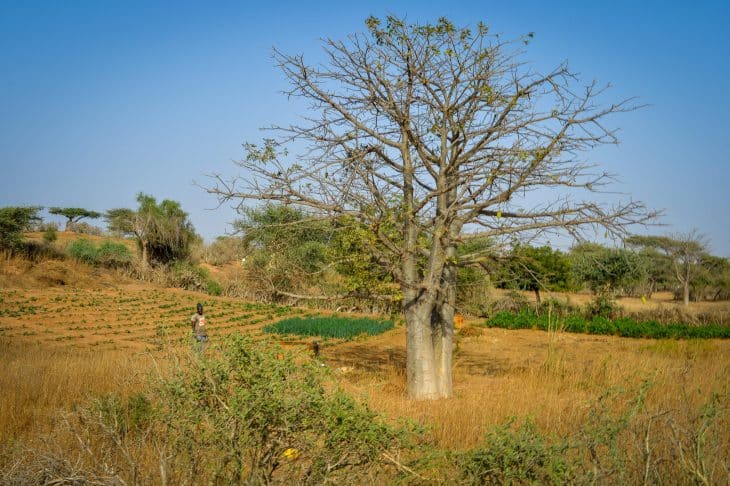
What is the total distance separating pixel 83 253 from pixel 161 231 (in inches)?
225

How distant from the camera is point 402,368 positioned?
48.2 ft

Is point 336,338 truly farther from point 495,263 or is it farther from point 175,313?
point 495,263

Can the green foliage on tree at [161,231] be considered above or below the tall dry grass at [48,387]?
above

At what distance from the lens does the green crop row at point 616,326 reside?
22.5 m

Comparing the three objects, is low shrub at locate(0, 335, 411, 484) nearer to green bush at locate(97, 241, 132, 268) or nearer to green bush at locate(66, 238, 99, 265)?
green bush at locate(66, 238, 99, 265)

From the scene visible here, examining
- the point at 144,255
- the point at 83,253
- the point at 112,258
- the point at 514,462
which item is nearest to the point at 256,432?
the point at 514,462

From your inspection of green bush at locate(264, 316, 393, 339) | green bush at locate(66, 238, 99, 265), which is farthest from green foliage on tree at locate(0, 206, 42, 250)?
green bush at locate(264, 316, 393, 339)

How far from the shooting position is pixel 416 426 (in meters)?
4.57

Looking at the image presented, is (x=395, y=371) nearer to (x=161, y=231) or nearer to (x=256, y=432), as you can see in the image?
(x=256, y=432)

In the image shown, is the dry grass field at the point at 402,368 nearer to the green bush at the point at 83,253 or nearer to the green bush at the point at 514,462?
the green bush at the point at 514,462

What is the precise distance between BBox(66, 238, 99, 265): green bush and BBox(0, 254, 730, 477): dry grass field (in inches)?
358

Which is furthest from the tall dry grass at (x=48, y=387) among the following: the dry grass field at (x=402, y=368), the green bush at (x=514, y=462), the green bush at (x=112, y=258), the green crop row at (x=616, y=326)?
Answer: the green bush at (x=112, y=258)

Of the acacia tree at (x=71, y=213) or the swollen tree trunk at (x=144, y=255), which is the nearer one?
the swollen tree trunk at (x=144, y=255)

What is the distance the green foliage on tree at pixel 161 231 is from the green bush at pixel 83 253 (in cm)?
326
